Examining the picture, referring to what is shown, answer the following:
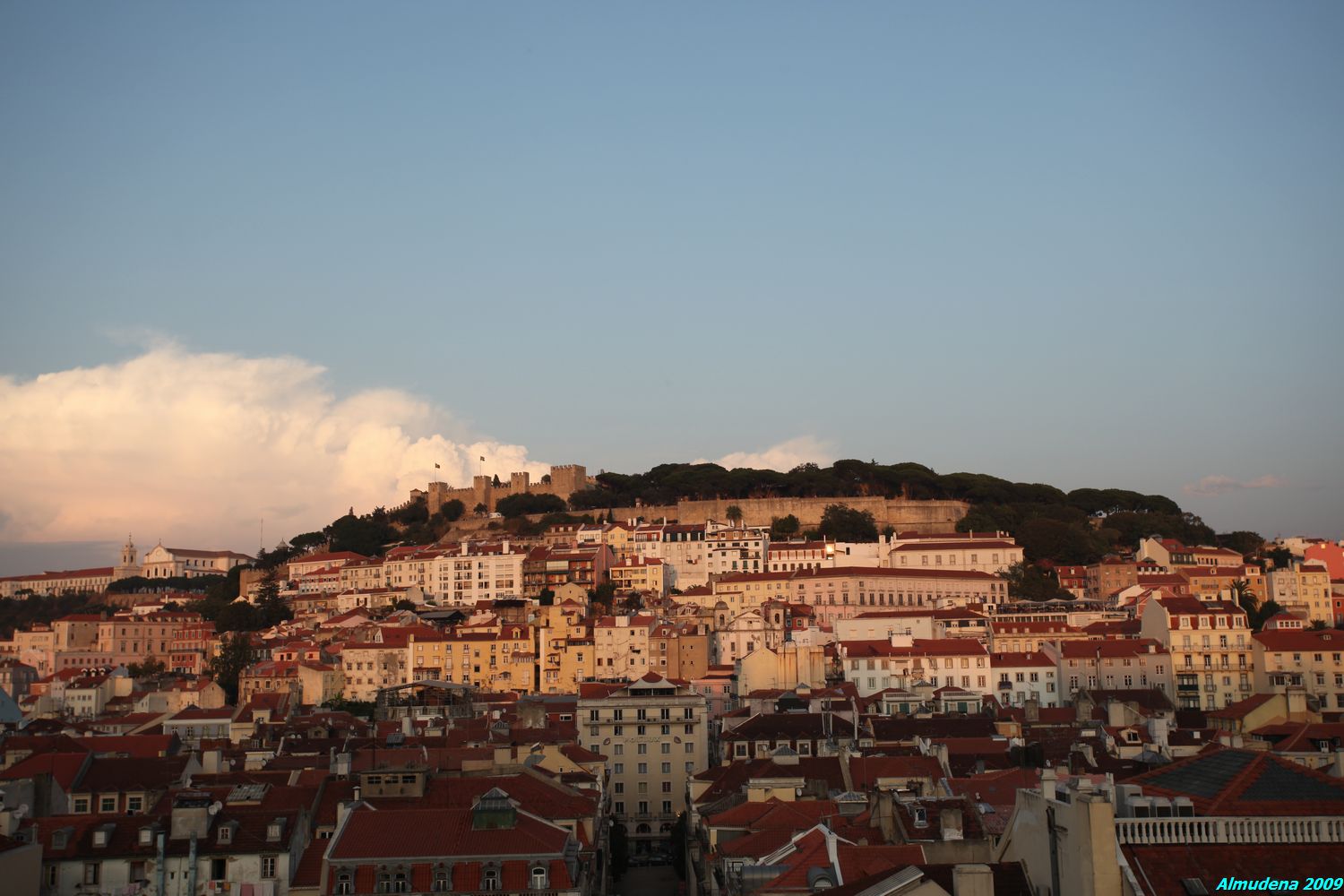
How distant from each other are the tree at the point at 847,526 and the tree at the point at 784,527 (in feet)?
6.76

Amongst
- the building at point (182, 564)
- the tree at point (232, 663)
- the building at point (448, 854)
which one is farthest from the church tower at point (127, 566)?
the building at point (448, 854)

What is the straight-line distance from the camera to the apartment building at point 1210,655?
63.9 m

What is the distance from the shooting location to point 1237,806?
53.0 ft

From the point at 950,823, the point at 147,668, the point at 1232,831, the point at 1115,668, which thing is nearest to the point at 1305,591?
the point at 1115,668

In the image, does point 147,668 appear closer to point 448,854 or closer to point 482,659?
point 482,659

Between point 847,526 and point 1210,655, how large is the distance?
150ft

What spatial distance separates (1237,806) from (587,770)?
28075mm

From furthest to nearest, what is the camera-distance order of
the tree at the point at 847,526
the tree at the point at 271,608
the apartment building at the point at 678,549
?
the tree at the point at 847,526, the tree at the point at 271,608, the apartment building at the point at 678,549

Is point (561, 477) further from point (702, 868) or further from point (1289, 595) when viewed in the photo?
point (702, 868)

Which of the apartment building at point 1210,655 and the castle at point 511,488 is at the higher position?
the castle at point 511,488

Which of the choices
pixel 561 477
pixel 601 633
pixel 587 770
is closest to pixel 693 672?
pixel 601 633

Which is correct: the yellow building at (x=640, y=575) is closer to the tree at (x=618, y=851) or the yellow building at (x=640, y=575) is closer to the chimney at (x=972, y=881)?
the tree at (x=618, y=851)

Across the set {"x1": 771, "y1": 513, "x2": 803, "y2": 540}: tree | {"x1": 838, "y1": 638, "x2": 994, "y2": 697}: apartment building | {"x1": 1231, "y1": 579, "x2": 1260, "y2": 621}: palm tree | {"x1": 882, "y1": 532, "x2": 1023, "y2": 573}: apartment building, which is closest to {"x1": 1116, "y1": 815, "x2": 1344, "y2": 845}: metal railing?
{"x1": 838, "y1": 638, "x2": 994, "y2": 697}: apartment building

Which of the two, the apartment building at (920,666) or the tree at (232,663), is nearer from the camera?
the apartment building at (920,666)
